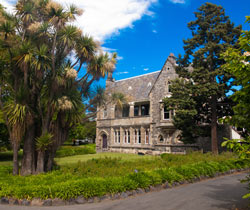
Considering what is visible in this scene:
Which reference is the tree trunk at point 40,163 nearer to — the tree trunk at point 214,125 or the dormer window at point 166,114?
the tree trunk at point 214,125

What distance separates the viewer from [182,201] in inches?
343

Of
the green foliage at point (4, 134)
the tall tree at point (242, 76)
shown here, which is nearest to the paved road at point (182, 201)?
the tall tree at point (242, 76)

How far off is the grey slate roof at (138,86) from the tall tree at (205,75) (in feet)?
33.5

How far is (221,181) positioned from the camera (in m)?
12.7

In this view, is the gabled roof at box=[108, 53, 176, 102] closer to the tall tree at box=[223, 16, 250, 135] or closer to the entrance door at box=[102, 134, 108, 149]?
the entrance door at box=[102, 134, 108, 149]

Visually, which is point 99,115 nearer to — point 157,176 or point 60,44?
point 60,44

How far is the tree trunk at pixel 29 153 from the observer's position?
40.2 ft

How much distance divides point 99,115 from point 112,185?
28452 millimetres

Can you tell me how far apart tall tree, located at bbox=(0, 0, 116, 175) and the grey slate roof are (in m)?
19.0

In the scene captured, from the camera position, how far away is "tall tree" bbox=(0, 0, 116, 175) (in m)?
11.8

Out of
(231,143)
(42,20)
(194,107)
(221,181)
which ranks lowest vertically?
(221,181)

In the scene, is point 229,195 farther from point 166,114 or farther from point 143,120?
point 143,120

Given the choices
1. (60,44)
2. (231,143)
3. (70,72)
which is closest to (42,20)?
(60,44)

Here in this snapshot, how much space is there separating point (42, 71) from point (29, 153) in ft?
13.9
